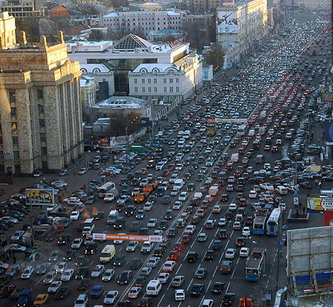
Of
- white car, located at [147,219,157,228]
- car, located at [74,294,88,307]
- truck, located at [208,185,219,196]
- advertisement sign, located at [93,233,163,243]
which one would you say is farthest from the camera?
truck, located at [208,185,219,196]

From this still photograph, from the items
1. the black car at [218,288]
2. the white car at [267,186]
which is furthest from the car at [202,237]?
the white car at [267,186]

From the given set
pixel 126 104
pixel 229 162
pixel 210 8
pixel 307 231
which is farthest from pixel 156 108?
pixel 210 8

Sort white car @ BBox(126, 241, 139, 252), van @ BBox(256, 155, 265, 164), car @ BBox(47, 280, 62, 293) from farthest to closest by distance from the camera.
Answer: van @ BBox(256, 155, 265, 164)
white car @ BBox(126, 241, 139, 252)
car @ BBox(47, 280, 62, 293)

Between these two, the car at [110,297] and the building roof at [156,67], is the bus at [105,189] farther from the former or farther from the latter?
the building roof at [156,67]

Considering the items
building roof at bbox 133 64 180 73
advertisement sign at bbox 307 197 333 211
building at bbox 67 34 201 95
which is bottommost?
advertisement sign at bbox 307 197 333 211

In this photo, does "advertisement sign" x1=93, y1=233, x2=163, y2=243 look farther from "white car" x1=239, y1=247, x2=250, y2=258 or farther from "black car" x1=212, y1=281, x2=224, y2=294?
"black car" x1=212, y1=281, x2=224, y2=294

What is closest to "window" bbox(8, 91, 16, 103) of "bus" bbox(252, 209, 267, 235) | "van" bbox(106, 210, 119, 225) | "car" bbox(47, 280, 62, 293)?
"van" bbox(106, 210, 119, 225)

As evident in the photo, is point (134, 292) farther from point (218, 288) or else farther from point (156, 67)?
point (156, 67)
